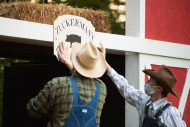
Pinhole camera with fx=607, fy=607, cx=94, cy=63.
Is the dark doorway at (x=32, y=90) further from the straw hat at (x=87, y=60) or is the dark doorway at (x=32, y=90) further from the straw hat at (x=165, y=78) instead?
the straw hat at (x=87, y=60)

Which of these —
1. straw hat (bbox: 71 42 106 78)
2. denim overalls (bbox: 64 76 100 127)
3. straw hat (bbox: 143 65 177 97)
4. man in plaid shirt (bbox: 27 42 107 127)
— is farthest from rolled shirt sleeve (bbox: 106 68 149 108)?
denim overalls (bbox: 64 76 100 127)

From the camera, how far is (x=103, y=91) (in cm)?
559

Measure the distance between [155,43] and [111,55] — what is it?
2.18 ft

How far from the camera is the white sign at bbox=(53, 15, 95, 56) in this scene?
6.22 metres

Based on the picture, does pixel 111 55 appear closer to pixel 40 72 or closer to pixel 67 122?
pixel 40 72

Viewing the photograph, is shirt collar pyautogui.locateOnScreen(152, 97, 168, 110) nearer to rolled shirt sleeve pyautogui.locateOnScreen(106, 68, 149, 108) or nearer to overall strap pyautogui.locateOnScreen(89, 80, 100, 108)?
rolled shirt sleeve pyautogui.locateOnScreen(106, 68, 149, 108)

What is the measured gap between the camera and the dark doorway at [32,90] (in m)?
7.98

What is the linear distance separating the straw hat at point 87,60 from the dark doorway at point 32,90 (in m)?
2.14

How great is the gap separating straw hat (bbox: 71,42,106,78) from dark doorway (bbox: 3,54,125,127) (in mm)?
2144

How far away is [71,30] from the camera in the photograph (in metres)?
6.35

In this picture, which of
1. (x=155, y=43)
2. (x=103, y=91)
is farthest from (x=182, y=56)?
(x=103, y=91)

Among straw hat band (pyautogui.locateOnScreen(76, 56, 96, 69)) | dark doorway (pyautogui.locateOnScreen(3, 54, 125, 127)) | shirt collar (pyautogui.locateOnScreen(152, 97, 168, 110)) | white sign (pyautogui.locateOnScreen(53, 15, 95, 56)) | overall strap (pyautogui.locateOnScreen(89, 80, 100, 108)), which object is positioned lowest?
dark doorway (pyautogui.locateOnScreen(3, 54, 125, 127))

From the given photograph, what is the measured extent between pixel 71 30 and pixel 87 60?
81 centimetres

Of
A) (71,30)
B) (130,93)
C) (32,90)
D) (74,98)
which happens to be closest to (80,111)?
(74,98)
